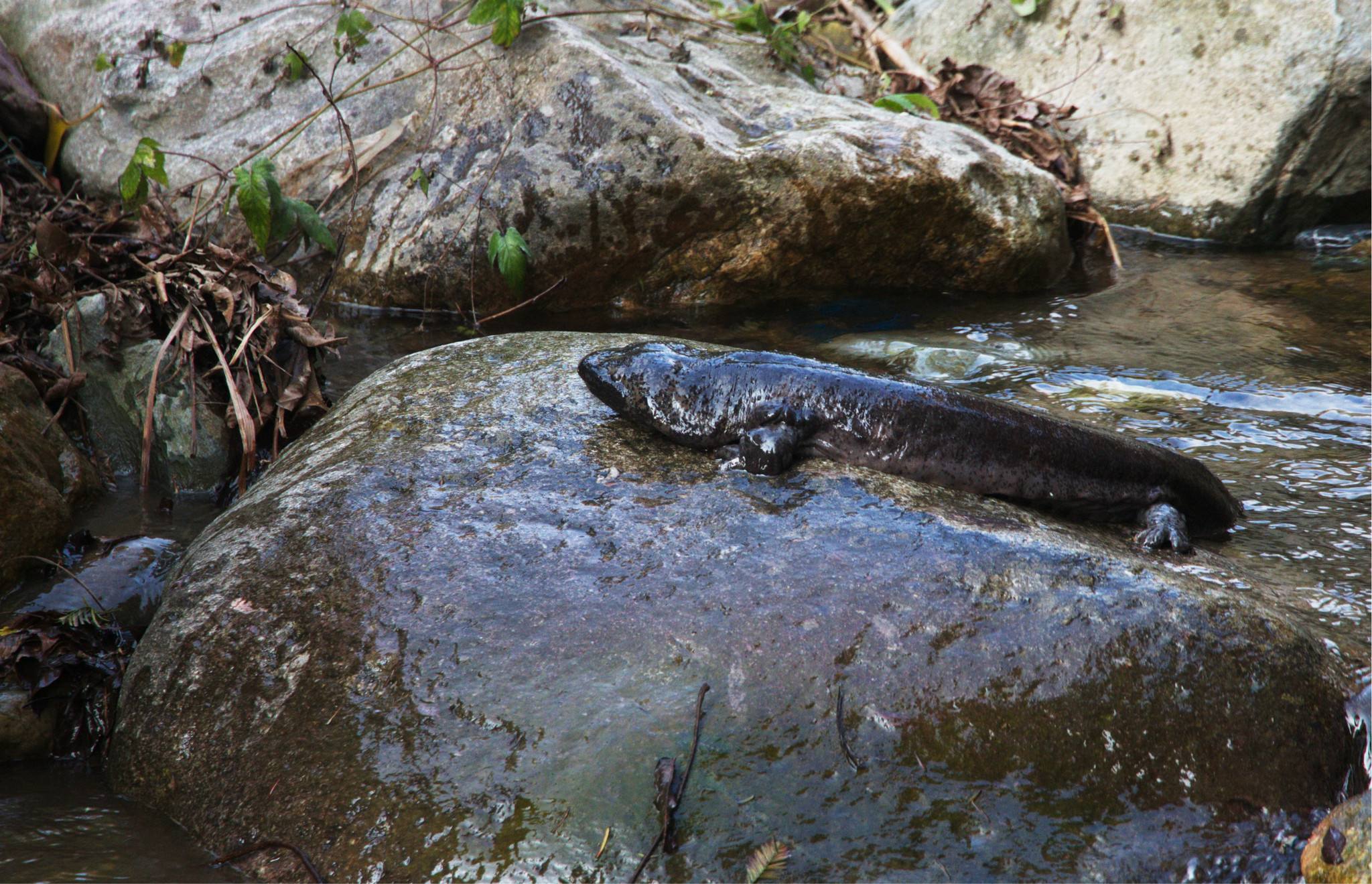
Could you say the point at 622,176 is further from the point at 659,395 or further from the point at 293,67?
the point at 293,67

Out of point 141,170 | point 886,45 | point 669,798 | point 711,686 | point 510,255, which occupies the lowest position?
point 669,798

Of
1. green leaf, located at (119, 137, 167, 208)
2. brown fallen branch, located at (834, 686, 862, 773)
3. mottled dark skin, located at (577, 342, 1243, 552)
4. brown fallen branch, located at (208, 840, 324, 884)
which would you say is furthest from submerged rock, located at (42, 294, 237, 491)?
brown fallen branch, located at (834, 686, 862, 773)

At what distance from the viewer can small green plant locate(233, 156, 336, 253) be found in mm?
5832

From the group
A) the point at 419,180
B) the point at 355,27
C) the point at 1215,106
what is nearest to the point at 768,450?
the point at 419,180

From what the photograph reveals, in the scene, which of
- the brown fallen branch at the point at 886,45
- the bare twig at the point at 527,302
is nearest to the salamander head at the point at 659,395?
the bare twig at the point at 527,302

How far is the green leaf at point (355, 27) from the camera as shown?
7.69 metres

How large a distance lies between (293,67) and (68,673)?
20.4 feet

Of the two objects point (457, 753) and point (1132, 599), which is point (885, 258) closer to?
point (1132, 599)

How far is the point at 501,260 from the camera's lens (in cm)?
677

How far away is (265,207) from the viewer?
5.91 m

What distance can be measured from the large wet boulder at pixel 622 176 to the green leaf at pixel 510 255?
0.34 meters

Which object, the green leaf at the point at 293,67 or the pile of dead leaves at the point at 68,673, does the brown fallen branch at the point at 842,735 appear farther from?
the green leaf at the point at 293,67

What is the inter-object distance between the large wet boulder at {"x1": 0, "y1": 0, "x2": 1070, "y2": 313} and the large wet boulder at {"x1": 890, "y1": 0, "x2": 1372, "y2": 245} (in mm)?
2439

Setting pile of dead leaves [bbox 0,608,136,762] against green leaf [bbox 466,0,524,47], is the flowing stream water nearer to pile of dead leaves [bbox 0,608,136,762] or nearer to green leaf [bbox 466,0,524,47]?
pile of dead leaves [bbox 0,608,136,762]
